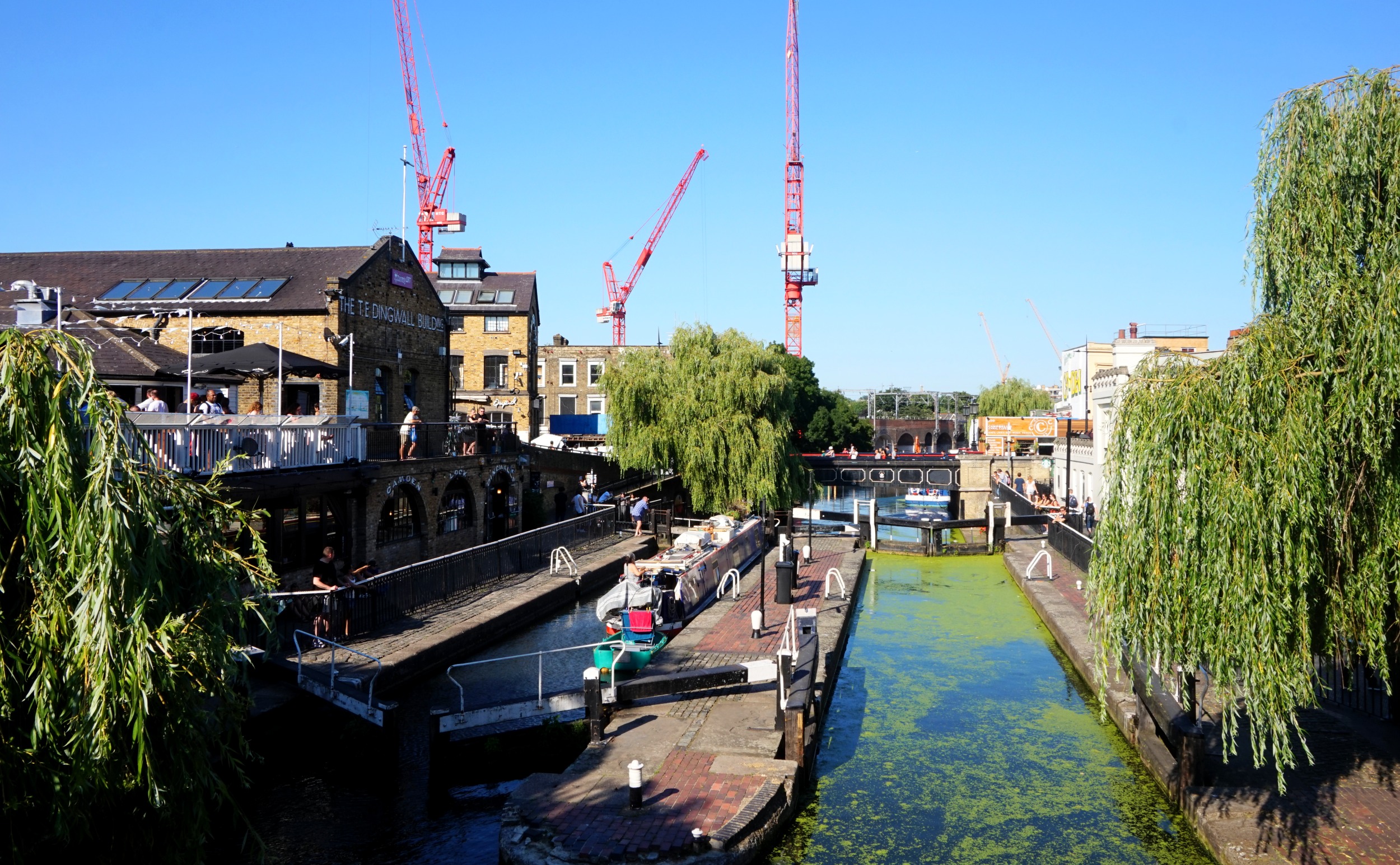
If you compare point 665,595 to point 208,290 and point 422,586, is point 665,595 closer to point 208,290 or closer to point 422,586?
point 422,586

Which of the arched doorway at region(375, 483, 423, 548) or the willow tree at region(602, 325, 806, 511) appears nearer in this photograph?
the arched doorway at region(375, 483, 423, 548)

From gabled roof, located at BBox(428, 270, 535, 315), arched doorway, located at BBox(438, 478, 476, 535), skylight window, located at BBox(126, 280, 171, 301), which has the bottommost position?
arched doorway, located at BBox(438, 478, 476, 535)

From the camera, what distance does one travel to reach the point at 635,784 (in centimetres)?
936

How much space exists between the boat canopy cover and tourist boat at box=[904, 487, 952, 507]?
153 feet

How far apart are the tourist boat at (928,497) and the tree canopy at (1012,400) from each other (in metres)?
43.5

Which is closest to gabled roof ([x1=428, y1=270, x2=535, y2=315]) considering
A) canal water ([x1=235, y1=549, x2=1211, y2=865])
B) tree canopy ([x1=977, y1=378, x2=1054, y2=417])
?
canal water ([x1=235, y1=549, x2=1211, y2=865])

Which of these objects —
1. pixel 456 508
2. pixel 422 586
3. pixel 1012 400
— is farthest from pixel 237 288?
pixel 1012 400

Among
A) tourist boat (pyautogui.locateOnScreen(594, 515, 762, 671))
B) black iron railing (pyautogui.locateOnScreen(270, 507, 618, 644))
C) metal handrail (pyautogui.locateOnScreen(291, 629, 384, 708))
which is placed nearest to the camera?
metal handrail (pyautogui.locateOnScreen(291, 629, 384, 708))

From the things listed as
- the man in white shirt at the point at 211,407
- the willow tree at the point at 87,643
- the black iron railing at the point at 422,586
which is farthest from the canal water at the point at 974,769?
the man in white shirt at the point at 211,407

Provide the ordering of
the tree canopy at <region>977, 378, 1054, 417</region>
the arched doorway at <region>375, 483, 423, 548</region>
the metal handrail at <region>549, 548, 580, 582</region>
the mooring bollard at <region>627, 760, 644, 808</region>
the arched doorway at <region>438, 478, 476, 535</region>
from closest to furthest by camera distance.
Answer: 1. the mooring bollard at <region>627, 760, 644, 808</region>
2. the arched doorway at <region>375, 483, 423, 548</region>
3. the metal handrail at <region>549, 548, 580, 582</region>
4. the arched doorway at <region>438, 478, 476, 535</region>
5. the tree canopy at <region>977, 378, 1054, 417</region>

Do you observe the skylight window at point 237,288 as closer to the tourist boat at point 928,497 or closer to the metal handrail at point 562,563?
the metal handrail at point 562,563

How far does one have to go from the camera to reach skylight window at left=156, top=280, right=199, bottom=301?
26672mm

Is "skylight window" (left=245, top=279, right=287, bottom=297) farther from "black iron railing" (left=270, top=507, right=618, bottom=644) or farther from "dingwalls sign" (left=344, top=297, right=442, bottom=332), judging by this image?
"black iron railing" (left=270, top=507, right=618, bottom=644)

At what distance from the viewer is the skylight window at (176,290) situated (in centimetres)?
2667
